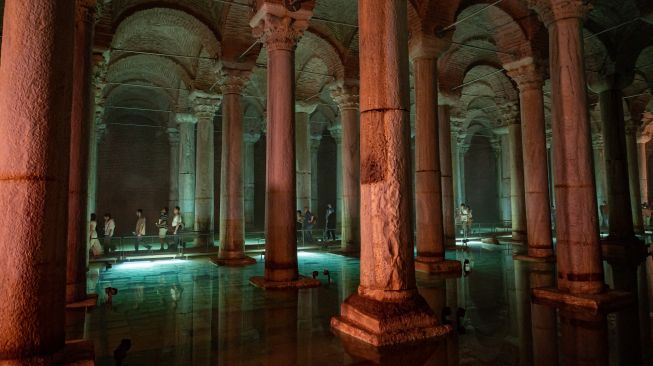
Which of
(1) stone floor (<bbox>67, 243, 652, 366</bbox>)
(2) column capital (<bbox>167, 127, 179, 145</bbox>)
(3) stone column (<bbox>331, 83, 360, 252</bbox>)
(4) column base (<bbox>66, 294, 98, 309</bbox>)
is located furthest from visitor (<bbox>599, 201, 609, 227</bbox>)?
(4) column base (<bbox>66, 294, 98, 309</bbox>)

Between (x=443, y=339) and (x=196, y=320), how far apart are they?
10.3 feet

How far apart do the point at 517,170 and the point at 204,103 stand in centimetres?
1131

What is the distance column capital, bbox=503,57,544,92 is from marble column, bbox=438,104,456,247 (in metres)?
2.85

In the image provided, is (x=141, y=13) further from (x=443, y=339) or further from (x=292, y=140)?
(x=443, y=339)

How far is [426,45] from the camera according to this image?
32.4 feet

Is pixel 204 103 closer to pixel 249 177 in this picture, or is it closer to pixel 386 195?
pixel 249 177

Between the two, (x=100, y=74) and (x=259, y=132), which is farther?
(x=259, y=132)

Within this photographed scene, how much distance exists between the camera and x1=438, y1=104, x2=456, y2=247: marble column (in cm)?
1316

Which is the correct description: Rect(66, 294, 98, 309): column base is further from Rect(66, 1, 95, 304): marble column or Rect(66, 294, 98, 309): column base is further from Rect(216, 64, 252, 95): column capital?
Rect(216, 64, 252, 95): column capital

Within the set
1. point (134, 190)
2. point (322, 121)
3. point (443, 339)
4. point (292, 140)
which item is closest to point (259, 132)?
point (322, 121)


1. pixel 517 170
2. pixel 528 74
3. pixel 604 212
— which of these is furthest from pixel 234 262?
pixel 604 212

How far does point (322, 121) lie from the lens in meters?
24.4

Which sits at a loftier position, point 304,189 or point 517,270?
point 304,189

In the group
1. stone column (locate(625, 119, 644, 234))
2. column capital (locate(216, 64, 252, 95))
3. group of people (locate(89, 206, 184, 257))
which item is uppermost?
column capital (locate(216, 64, 252, 95))
